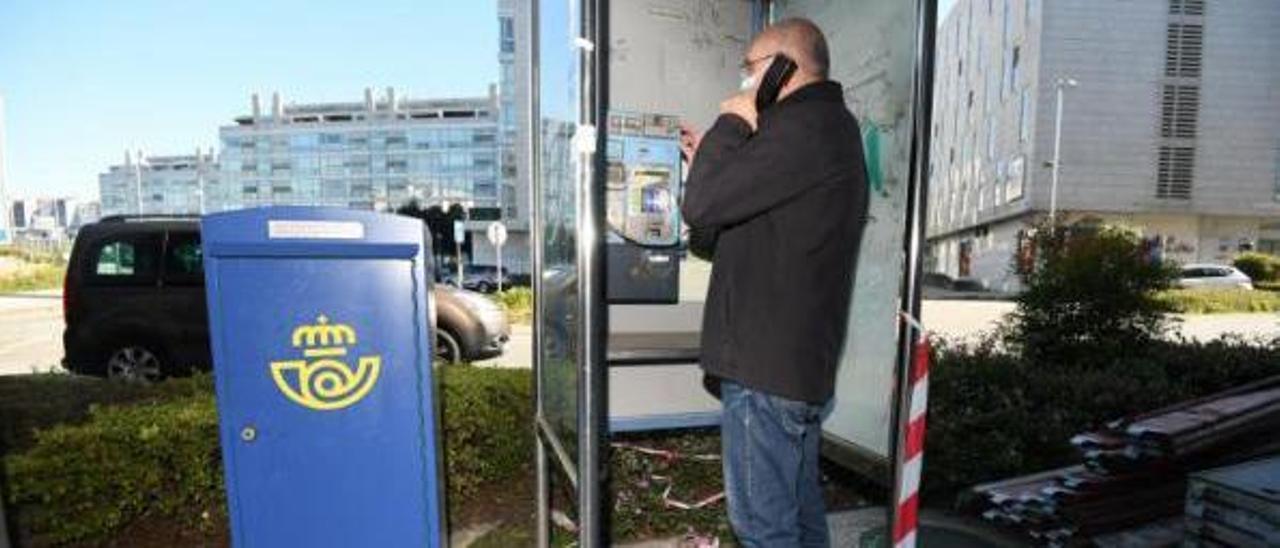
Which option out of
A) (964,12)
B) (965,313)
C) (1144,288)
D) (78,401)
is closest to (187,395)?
(78,401)

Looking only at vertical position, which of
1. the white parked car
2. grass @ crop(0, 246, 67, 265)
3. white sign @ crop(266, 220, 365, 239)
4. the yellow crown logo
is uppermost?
white sign @ crop(266, 220, 365, 239)

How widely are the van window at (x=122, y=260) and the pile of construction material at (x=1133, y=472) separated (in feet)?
27.1

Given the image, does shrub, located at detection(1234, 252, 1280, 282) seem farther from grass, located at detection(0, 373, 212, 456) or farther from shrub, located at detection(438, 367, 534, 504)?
grass, located at detection(0, 373, 212, 456)

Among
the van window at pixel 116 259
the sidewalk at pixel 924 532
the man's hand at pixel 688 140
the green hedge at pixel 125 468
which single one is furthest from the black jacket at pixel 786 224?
the van window at pixel 116 259

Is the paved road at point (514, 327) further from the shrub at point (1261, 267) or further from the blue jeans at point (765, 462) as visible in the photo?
the shrub at point (1261, 267)

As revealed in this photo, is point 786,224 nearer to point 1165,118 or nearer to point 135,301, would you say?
point 135,301

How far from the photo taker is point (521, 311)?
657 inches

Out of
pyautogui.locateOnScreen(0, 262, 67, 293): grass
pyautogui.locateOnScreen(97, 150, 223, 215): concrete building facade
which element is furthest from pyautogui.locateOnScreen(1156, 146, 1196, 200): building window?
pyautogui.locateOnScreen(97, 150, 223, 215): concrete building facade

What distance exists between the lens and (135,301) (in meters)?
7.88

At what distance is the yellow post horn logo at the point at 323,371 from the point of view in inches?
93.2

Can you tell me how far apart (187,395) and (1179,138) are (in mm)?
45227

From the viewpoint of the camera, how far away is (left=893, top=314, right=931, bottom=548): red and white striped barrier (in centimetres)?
240

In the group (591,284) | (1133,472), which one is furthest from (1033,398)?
(591,284)

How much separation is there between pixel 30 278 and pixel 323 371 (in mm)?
39613
